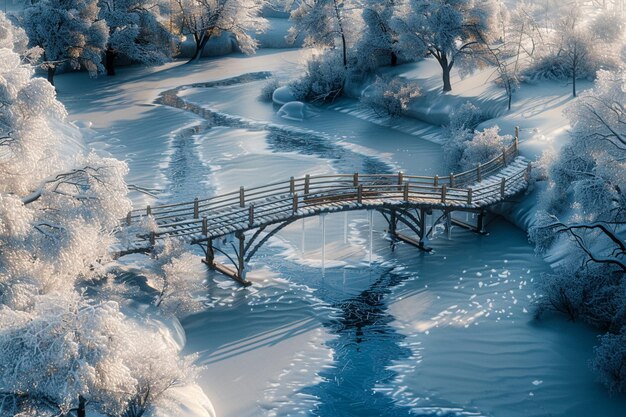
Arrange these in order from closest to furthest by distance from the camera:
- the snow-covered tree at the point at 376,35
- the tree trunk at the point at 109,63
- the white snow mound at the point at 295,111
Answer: the snow-covered tree at the point at 376,35, the white snow mound at the point at 295,111, the tree trunk at the point at 109,63

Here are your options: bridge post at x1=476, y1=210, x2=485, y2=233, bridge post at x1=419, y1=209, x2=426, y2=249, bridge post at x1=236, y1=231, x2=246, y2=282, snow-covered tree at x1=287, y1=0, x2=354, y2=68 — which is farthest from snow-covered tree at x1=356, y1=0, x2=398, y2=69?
bridge post at x1=236, y1=231, x2=246, y2=282

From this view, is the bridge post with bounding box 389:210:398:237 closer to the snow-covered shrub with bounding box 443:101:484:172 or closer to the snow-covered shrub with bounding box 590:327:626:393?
the snow-covered shrub with bounding box 443:101:484:172

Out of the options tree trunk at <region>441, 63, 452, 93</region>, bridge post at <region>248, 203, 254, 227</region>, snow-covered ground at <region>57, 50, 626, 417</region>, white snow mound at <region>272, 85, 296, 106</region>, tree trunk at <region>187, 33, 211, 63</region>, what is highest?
tree trunk at <region>187, 33, 211, 63</region>

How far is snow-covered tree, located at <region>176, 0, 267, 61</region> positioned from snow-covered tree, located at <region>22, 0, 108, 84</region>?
39.4ft

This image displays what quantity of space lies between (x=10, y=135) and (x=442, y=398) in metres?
13.7

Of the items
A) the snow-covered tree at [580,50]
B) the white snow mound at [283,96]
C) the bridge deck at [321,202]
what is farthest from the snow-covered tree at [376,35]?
the bridge deck at [321,202]

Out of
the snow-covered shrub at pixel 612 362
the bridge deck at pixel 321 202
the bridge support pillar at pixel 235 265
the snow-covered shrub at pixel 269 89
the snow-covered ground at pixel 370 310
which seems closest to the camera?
the snow-covered shrub at pixel 612 362

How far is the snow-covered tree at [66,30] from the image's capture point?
61.1 meters

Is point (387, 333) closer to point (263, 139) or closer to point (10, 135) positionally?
point (10, 135)

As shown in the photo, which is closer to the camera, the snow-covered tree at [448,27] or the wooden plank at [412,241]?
the wooden plank at [412,241]

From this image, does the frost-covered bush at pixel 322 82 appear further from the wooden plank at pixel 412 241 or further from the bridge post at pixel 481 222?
the wooden plank at pixel 412 241

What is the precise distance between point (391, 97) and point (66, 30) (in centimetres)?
2350

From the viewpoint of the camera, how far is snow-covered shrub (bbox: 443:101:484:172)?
152 feet

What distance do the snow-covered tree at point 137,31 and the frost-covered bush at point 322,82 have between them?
13.3 m
